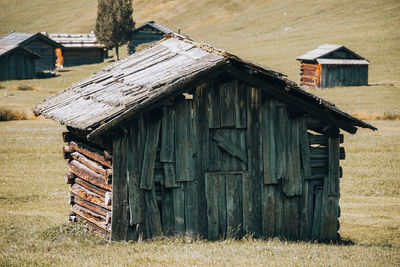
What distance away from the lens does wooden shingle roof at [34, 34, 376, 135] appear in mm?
10283

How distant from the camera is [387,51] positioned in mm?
62188

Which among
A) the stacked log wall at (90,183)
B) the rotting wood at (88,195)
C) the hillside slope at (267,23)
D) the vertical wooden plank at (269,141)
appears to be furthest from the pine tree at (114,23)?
the vertical wooden plank at (269,141)

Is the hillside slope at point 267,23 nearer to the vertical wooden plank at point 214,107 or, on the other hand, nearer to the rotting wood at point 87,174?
the rotting wood at point 87,174

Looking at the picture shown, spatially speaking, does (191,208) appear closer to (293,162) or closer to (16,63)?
(293,162)

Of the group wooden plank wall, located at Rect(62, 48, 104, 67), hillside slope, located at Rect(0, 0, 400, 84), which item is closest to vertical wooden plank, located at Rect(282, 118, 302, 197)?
hillside slope, located at Rect(0, 0, 400, 84)

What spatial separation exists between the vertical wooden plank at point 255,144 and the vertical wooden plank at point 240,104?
0.08m

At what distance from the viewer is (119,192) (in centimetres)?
1069

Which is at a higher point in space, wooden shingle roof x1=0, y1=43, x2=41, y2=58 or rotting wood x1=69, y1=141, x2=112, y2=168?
wooden shingle roof x1=0, y1=43, x2=41, y2=58

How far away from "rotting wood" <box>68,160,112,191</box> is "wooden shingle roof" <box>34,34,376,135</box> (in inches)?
48.4

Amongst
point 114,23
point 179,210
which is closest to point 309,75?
point 114,23

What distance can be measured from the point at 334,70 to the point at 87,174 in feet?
137

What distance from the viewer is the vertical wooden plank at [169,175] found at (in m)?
10.9

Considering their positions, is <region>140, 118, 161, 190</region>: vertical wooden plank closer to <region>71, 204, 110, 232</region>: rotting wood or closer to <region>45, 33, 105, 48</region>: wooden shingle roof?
<region>71, 204, 110, 232</region>: rotting wood

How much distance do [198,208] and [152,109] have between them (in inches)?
85.5
